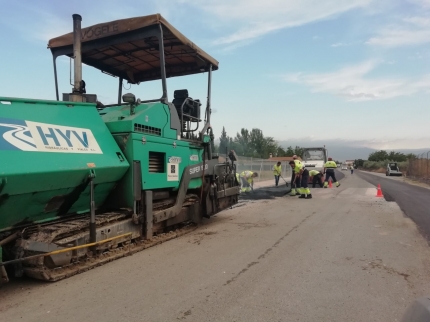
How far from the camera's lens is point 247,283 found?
396cm

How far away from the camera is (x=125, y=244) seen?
5.10m

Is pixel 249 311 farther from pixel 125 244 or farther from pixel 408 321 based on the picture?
pixel 125 244

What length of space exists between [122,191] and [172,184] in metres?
1.09

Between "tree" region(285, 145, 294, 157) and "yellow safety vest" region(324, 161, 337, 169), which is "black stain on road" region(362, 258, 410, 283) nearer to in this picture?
"yellow safety vest" region(324, 161, 337, 169)

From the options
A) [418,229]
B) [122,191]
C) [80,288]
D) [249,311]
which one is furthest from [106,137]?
[418,229]

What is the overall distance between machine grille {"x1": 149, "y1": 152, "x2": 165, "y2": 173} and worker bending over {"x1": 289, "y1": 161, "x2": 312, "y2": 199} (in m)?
8.42

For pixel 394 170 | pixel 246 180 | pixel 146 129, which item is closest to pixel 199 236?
pixel 146 129

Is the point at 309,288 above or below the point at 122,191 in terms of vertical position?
below

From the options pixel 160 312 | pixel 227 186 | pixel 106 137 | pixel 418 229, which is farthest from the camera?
pixel 227 186

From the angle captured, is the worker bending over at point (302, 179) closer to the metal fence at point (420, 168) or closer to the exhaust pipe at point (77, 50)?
the exhaust pipe at point (77, 50)

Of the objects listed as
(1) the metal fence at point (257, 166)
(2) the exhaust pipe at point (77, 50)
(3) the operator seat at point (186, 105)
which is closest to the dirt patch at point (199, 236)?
(3) the operator seat at point (186, 105)

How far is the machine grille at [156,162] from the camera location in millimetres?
5441

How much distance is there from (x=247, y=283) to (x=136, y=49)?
4.58 metres

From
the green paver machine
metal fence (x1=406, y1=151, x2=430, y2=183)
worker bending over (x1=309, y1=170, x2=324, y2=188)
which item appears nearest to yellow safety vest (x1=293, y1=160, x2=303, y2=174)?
worker bending over (x1=309, y1=170, x2=324, y2=188)
